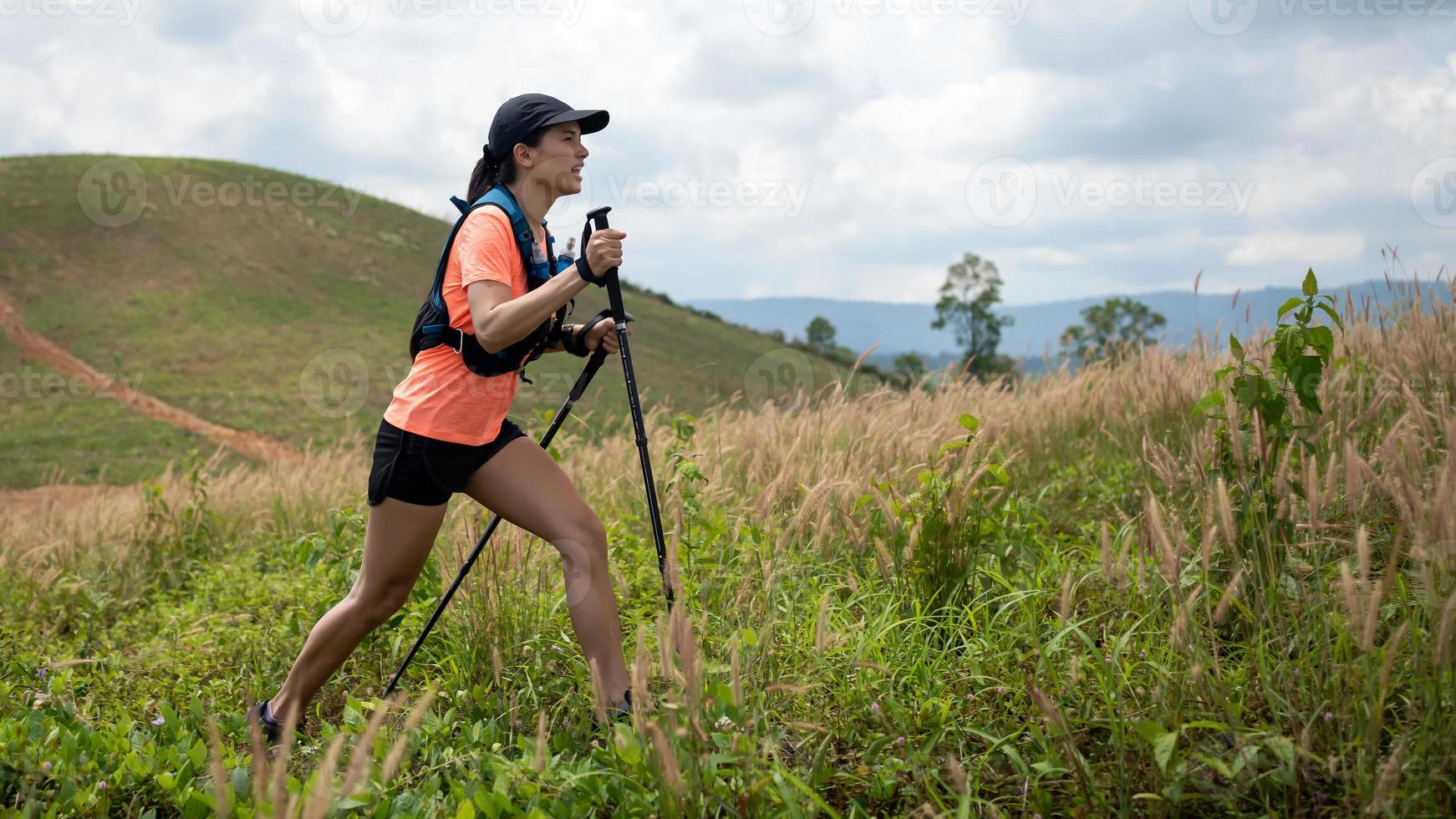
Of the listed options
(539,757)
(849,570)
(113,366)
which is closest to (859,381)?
(849,570)

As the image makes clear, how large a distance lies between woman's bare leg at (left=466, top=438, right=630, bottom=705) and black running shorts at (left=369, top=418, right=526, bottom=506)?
71mm

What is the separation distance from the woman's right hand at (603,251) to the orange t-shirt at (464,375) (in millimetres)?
320

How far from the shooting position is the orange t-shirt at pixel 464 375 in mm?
3254

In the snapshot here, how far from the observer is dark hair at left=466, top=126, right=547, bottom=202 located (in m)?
3.47

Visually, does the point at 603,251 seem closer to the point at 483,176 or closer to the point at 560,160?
the point at 560,160

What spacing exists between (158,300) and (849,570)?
44421 millimetres

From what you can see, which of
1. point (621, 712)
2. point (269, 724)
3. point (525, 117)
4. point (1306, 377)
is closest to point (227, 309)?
point (269, 724)

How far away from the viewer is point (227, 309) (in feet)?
135

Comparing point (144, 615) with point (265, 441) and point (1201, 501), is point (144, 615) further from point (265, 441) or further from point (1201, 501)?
point (265, 441)

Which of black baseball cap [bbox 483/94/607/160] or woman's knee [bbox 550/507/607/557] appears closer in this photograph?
woman's knee [bbox 550/507/607/557]

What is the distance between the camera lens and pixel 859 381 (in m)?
7.23

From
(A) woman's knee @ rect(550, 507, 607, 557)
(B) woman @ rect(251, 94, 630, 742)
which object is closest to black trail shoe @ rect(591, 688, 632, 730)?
(B) woman @ rect(251, 94, 630, 742)

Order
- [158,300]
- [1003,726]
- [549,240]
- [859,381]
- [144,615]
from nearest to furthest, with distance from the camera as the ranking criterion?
[1003,726] < [549,240] < [144,615] < [859,381] < [158,300]

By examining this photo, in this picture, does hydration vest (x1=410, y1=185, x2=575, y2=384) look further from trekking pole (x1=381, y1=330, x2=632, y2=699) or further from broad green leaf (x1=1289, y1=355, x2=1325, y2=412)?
broad green leaf (x1=1289, y1=355, x2=1325, y2=412)
